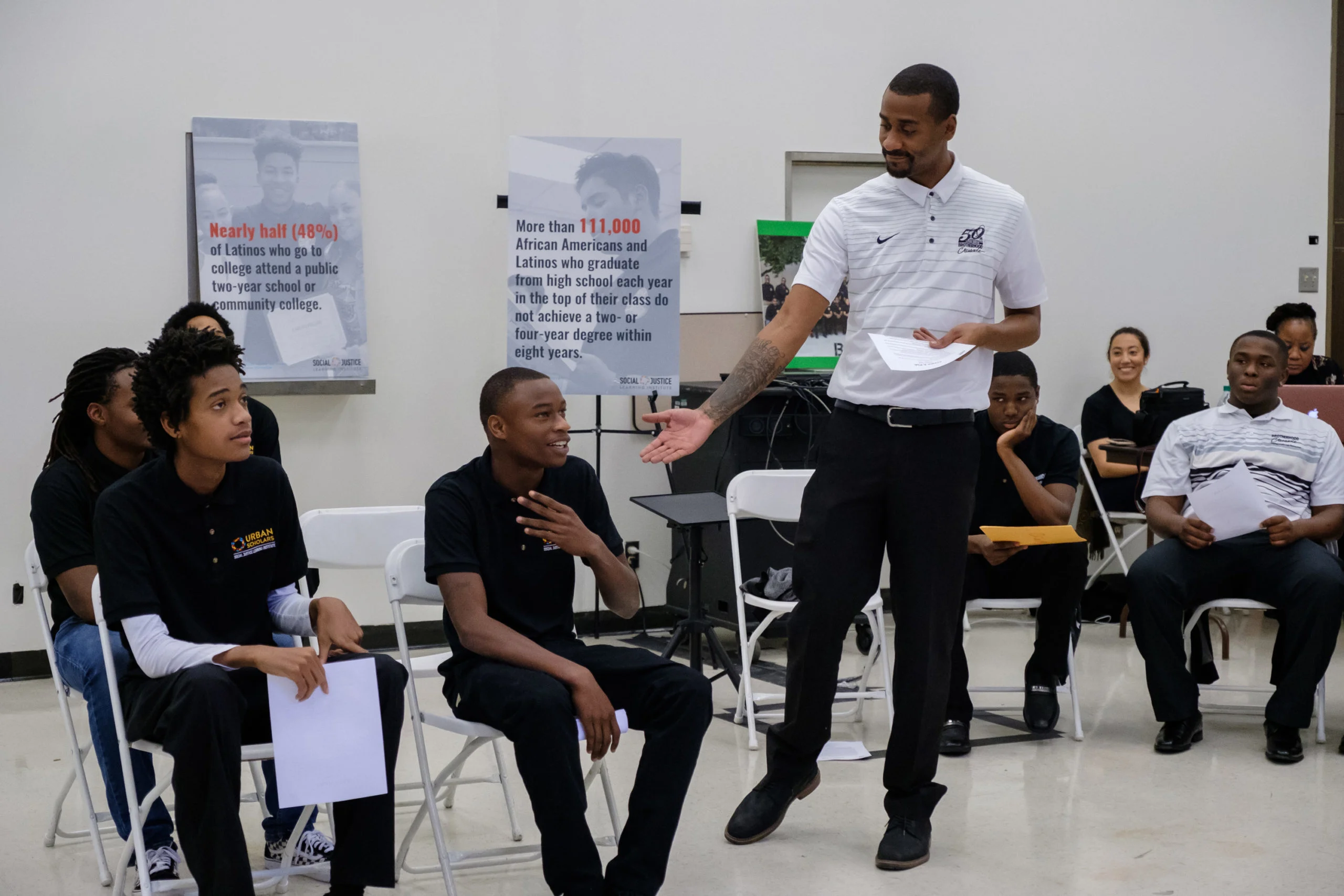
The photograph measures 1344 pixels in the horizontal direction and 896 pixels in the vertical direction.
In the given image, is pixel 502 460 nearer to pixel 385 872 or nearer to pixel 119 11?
pixel 385 872

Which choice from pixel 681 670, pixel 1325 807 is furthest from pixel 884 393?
pixel 1325 807

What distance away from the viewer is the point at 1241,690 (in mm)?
4688

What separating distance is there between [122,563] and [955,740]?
2621 millimetres

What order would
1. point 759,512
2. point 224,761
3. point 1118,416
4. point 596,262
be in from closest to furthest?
point 224,761
point 759,512
point 596,262
point 1118,416

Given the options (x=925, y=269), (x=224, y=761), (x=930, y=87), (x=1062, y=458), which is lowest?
(x=224, y=761)

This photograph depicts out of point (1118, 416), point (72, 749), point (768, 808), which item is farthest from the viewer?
point (1118, 416)

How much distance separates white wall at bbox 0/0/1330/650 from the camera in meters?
5.23

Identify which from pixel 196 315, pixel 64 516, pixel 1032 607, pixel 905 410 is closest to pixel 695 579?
pixel 1032 607

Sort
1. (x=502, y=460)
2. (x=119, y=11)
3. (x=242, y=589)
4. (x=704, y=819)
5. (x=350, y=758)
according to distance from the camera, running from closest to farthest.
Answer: (x=350, y=758) → (x=242, y=589) → (x=502, y=460) → (x=704, y=819) → (x=119, y=11)

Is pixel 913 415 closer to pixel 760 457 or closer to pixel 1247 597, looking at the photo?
pixel 1247 597

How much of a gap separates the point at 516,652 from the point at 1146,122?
18.0 ft

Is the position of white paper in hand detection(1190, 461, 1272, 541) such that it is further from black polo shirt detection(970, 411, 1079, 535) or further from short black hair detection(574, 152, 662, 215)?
short black hair detection(574, 152, 662, 215)

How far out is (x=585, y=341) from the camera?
5363mm

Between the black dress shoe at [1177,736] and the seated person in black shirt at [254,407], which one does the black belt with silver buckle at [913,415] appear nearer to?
the black dress shoe at [1177,736]
